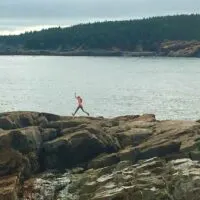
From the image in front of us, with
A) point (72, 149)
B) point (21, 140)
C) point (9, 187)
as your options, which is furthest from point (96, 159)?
point (9, 187)

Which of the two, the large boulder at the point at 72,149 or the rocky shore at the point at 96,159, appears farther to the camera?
the large boulder at the point at 72,149

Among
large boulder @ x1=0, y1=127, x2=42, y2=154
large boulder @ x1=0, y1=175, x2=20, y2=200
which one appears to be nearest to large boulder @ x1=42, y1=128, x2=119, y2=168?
large boulder @ x1=0, y1=127, x2=42, y2=154

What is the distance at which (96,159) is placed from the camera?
1132 inches

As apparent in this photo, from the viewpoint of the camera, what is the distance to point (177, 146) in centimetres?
2798

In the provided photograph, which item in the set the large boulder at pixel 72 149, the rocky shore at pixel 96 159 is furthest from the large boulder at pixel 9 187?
the large boulder at pixel 72 149

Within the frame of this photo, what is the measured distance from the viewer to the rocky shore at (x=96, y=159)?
22.5m

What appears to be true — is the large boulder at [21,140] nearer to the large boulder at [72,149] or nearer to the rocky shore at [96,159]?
the rocky shore at [96,159]

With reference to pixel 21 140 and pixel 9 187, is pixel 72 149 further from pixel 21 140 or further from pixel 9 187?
pixel 9 187

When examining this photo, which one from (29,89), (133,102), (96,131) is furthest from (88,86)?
(96,131)

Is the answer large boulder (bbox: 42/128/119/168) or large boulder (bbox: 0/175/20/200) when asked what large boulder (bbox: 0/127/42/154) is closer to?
large boulder (bbox: 42/128/119/168)

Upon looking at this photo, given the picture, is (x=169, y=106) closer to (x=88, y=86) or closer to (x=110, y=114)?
(x=110, y=114)

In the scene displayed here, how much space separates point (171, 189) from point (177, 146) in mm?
5910

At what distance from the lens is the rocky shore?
2250 centimetres

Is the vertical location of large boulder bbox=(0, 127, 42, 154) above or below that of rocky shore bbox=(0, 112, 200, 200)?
above
